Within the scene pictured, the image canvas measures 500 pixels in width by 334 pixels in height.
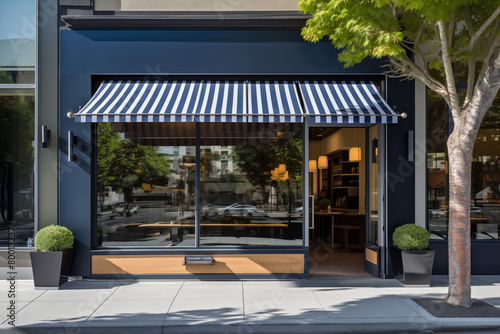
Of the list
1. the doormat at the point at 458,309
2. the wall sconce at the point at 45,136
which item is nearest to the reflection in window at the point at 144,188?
the wall sconce at the point at 45,136

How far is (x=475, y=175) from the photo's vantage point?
32.6ft

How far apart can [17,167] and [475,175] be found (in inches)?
389

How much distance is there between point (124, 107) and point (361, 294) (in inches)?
219

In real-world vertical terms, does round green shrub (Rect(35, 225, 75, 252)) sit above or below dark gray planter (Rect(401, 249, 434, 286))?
above

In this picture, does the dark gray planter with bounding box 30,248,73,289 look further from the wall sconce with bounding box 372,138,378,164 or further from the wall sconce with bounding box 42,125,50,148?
the wall sconce with bounding box 372,138,378,164

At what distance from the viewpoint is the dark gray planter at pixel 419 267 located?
877cm

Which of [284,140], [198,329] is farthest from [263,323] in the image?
[284,140]

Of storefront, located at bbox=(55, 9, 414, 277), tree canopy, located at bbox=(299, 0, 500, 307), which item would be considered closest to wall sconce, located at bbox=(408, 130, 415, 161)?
storefront, located at bbox=(55, 9, 414, 277)

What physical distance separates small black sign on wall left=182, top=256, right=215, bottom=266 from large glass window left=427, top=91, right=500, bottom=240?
186 inches

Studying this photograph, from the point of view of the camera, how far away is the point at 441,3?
6867 mm

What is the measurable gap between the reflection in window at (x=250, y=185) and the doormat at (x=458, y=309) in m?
3.02

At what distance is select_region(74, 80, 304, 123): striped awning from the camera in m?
8.33

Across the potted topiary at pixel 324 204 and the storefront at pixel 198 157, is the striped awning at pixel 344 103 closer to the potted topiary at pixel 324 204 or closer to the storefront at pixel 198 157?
the storefront at pixel 198 157

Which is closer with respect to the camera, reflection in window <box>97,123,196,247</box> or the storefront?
the storefront
